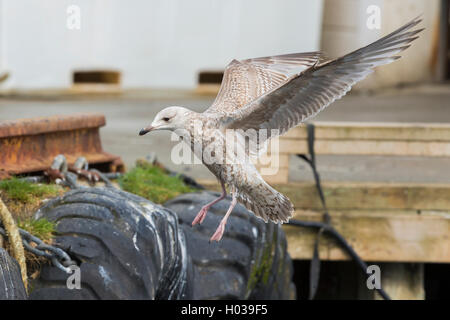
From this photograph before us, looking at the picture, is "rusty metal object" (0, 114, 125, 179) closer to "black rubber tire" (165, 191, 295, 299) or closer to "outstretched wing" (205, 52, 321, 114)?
"black rubber tire" (165, 191, 295, 299)

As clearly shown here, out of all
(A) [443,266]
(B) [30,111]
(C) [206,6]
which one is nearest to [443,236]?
(A) [443,266]

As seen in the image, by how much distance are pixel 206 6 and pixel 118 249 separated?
9.35 meters

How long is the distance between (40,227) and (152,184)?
140cm

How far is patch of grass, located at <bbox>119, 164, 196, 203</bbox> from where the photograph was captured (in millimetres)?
4523

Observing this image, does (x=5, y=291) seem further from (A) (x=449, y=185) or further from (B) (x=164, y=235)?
(A) (x=449, y=185)

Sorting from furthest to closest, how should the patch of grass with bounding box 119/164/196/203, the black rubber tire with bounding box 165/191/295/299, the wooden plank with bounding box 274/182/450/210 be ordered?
1. the wooden plank with bounding box 274/182/450/210
2. the patch of grass with bounding box 119/164/196/203
3. the black rubber tire with bounding box 165/191/295/299

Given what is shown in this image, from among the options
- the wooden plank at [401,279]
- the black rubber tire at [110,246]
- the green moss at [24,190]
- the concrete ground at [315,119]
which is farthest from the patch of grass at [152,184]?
the wooden plank at [401,279]

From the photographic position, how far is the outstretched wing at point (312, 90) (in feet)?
6.64

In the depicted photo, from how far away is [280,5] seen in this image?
12.7 metres

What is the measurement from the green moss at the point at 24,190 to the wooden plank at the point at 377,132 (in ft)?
6.03

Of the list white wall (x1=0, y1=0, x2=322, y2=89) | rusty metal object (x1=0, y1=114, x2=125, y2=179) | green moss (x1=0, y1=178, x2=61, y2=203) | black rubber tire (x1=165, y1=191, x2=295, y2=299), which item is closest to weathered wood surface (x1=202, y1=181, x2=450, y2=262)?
rusty metal object (x1=0, y1=114, x2=125, y2=179)

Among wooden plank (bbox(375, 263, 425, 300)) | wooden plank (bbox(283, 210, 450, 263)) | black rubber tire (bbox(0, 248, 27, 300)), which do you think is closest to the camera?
black rubber tire (bbox(0, 248, 27, 300))

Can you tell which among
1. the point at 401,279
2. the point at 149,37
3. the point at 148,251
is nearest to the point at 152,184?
the point at 148,251

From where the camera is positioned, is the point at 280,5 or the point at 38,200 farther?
the point at 280,5
